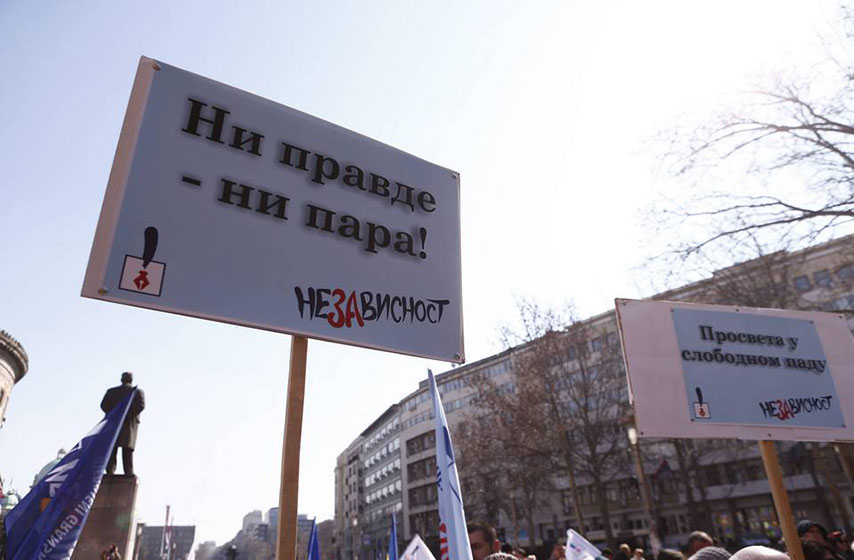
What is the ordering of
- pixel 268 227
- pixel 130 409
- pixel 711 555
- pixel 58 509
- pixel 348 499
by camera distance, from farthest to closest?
pixel 348 499 < pixel 130 409 < pixel 58 509 < pixel 711 555 < pixel 268 227

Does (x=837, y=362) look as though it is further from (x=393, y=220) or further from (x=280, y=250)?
(x=280, y=250)

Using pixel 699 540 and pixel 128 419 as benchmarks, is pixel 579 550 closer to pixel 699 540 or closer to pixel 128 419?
pixel 699 540

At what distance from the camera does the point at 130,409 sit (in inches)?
356

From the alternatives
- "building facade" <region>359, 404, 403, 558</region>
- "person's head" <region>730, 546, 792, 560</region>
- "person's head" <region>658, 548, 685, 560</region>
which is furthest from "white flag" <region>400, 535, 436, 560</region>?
"building facade" <region>359, 404, 403, 558</region>

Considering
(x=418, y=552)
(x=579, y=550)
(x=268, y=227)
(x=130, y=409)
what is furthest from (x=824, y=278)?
(x=268, y=227)

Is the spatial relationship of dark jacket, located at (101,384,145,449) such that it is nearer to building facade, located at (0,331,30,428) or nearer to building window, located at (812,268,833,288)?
building window, located at (812,268,833,288)

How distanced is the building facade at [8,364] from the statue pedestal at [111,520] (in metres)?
29.0

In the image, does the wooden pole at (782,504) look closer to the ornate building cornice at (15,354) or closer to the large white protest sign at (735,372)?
the large white protest sign at (735,372)

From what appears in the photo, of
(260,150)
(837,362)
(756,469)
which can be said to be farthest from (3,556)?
(756,469)

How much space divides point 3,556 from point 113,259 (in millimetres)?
2259

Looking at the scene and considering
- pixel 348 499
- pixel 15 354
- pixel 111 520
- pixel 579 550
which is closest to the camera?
pixel 579 550

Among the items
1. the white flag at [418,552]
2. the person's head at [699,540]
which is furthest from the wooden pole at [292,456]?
the person's head at [699,540]

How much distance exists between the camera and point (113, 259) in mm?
2137

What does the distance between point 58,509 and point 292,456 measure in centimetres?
253
